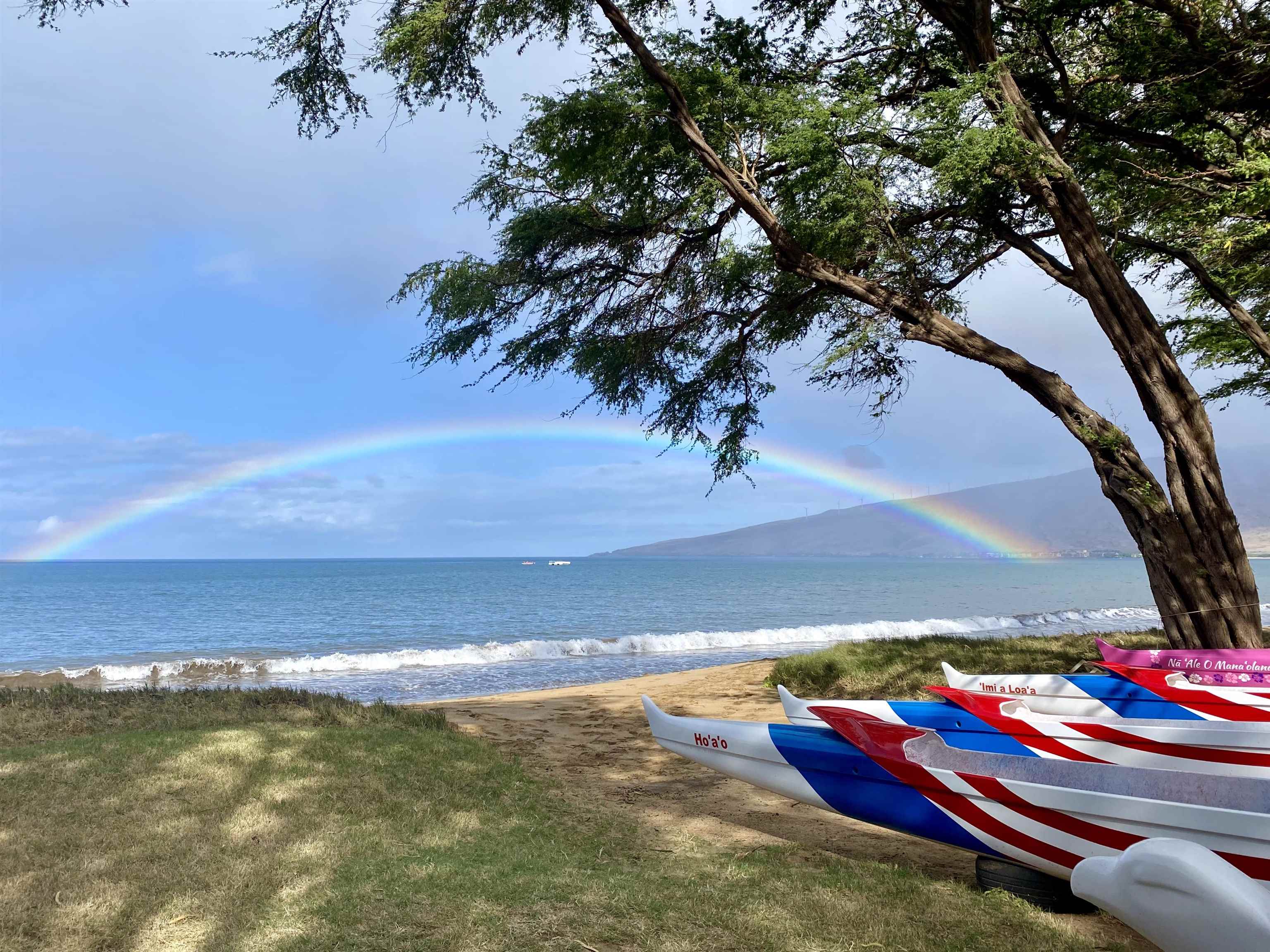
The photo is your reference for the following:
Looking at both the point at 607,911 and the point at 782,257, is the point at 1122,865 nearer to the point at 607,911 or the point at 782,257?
the point at 607,911

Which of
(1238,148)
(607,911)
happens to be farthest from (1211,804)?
(1238,148)

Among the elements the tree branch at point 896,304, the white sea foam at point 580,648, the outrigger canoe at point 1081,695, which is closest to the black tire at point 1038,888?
the outrigger canoe at point 1081,695

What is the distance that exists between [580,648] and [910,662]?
14127 millimetres

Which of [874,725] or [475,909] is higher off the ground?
[874,725]

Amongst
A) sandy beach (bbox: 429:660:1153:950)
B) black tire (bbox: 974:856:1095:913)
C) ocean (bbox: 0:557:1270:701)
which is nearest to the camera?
black tire (bbox: 974:856:1095:913)

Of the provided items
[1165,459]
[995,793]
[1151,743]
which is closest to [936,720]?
[995,793]

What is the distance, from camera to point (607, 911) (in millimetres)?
3797

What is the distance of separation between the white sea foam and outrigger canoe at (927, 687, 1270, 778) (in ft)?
37.2

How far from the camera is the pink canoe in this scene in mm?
6738

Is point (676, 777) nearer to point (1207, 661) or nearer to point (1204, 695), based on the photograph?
point (1204, 695)

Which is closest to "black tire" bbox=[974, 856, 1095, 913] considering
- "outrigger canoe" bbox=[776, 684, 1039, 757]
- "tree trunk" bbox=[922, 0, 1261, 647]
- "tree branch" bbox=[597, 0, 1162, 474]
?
"outrigger canoe" bbox=[776, 684, 1039, 757]

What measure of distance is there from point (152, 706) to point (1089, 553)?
8268 inches

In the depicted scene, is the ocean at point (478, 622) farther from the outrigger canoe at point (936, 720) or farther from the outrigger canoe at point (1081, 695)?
the outrigger canoe at point (936, 720)

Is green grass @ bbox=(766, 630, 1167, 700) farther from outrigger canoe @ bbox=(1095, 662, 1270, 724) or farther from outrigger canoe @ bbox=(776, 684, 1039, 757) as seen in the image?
outrigger canoe @ bbox=(776, 684, 1039, 757)
